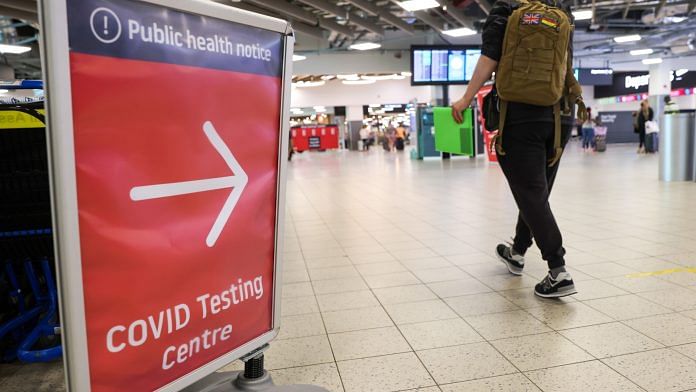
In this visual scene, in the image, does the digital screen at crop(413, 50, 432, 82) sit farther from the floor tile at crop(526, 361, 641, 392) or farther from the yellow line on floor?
Result: the floor tile at crop(526, 361, 641, 392)

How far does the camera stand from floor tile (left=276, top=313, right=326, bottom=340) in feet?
7.86

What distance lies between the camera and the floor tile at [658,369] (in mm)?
1763

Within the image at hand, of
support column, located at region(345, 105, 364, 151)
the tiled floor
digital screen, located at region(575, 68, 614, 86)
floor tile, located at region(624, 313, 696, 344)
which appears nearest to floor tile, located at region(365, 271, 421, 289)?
the tiled floor

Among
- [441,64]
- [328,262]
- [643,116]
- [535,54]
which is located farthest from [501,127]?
[643,116]

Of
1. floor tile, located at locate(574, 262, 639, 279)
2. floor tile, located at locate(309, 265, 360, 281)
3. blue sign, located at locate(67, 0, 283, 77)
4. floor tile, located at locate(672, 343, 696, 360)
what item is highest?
blue sign, located at locate(67, 0, 283, 77)

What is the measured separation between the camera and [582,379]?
1.83m

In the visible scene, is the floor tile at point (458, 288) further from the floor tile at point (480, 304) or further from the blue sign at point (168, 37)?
the blue sign at point (168, 37)

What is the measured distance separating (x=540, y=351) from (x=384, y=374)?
658mm

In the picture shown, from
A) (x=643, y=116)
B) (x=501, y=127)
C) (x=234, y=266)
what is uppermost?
(x=643, y=116)

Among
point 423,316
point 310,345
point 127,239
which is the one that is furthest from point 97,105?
point 423,316

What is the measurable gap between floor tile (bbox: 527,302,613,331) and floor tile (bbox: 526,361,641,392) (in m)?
0.40

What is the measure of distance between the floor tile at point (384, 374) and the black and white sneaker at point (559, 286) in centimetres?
97

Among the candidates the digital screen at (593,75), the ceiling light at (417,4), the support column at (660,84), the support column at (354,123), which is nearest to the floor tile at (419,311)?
the ceiling light at (417,4)

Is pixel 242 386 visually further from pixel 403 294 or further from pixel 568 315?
pixel 568 315
